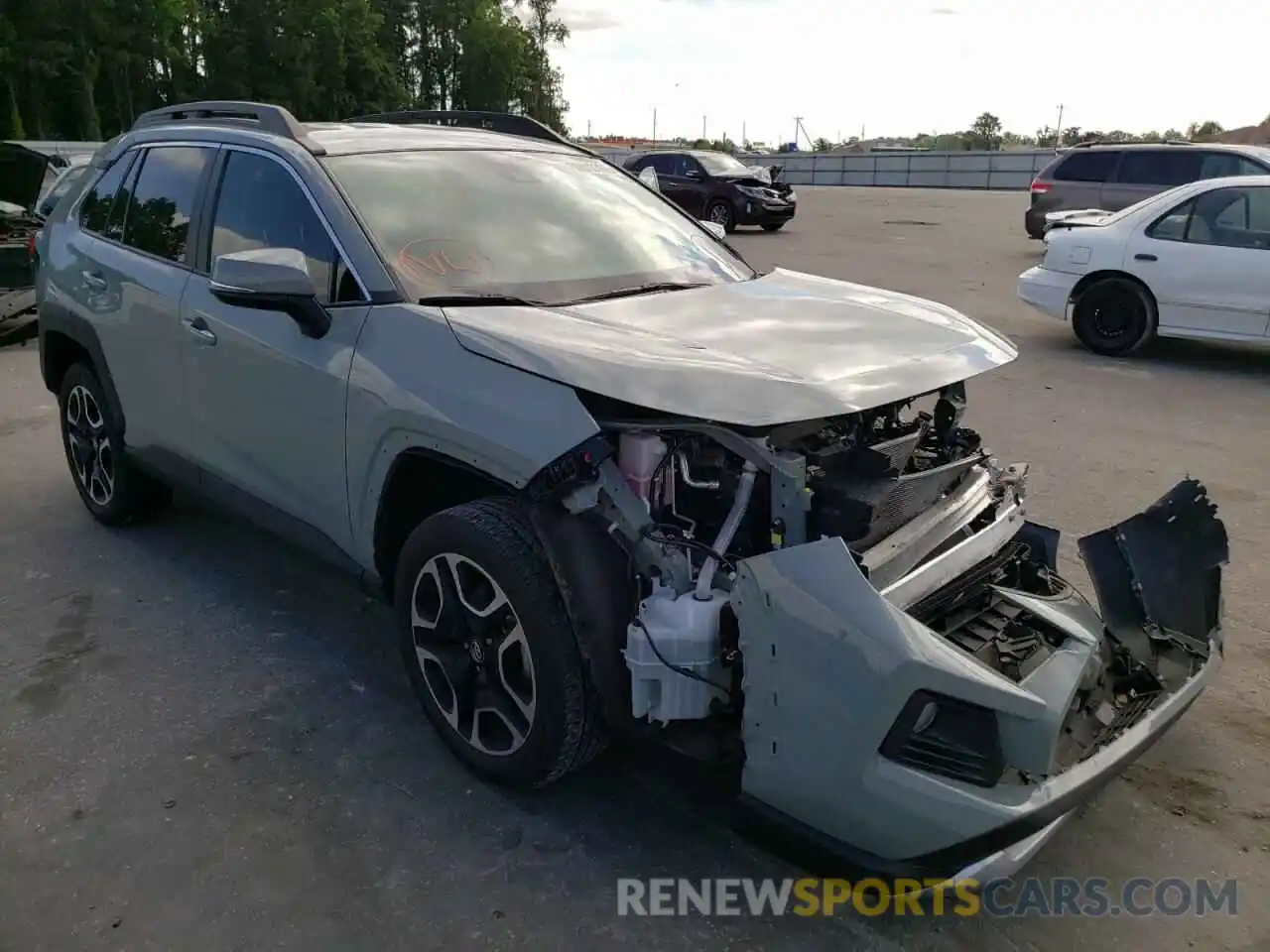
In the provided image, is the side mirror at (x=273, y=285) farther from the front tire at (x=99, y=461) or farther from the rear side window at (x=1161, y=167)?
the rear side window at (x=1161, y=167)

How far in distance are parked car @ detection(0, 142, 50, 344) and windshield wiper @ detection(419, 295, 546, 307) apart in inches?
322

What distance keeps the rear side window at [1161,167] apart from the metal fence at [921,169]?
28.5 meters

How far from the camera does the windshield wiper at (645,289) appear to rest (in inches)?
135

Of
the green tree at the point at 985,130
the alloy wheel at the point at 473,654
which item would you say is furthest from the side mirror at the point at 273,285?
the green tree at the point at 985,130

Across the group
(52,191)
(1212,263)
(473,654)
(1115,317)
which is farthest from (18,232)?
(1212,263)

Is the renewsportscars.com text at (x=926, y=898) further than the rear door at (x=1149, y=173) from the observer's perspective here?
No

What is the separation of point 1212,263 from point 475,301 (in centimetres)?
766

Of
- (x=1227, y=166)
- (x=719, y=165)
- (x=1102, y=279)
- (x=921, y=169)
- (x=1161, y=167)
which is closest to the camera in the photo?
(x=1102, y=279)

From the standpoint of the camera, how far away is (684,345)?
9.43ft

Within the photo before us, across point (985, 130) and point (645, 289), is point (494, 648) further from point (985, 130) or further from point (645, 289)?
point (985, 130)

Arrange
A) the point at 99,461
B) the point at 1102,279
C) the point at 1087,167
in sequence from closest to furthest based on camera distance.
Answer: the point at 99,461, the point at 1102,279, the point at 1087,167

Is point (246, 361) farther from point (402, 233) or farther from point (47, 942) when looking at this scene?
point (47, 942)

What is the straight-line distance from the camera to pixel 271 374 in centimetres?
350

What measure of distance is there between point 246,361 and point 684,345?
5.46ft
